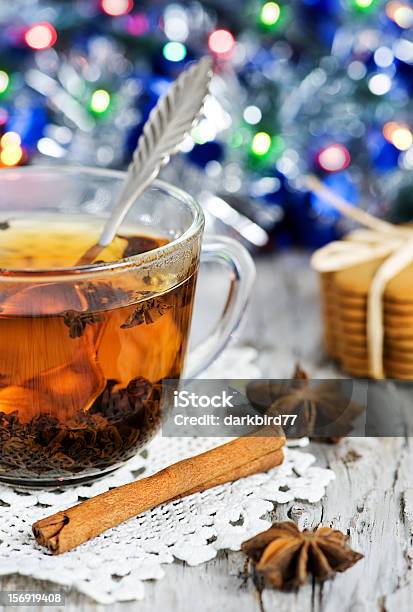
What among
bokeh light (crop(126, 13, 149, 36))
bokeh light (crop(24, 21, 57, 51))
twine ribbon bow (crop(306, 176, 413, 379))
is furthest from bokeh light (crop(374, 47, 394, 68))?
bokeh light (crop(24, 21, 57, 51))

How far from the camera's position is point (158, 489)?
0.96m

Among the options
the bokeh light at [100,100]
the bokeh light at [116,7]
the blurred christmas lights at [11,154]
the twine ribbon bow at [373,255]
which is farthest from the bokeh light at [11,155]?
the twine ribbon bow at [373,255]

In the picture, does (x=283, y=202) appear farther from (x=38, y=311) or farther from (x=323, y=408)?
(x=38, y=311)

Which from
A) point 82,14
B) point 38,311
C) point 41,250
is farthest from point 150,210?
point 82,14

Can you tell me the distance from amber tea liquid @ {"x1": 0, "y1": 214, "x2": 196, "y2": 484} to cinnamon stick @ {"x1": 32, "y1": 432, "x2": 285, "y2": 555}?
0.16 ft

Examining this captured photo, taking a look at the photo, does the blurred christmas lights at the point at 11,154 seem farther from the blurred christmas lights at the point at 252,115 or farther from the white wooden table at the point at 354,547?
the white wooden table at the point at 354,547

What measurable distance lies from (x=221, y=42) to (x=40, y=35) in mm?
313

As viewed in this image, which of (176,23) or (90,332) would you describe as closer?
(90,332)

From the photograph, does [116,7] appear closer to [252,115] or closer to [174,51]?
[174,51]

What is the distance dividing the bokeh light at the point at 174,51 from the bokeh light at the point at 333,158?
302 millimetres

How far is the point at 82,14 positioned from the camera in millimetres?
1610

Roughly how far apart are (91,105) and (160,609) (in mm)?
972

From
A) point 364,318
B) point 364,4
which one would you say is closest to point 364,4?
point 364,4

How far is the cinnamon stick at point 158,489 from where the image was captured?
2.92 feet
